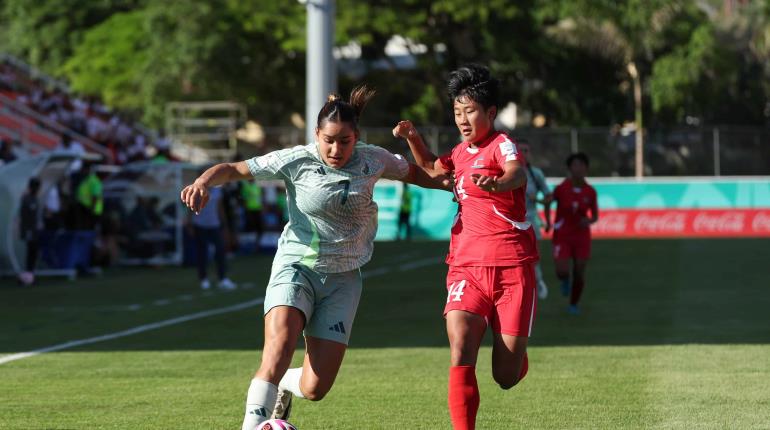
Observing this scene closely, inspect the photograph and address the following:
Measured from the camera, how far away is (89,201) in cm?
2519

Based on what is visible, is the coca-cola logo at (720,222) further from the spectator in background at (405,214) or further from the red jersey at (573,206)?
the red jersey at (573,206)

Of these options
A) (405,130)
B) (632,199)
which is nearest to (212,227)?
(405,130)

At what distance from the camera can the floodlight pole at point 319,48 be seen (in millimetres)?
25875

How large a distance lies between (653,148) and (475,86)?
34503mm

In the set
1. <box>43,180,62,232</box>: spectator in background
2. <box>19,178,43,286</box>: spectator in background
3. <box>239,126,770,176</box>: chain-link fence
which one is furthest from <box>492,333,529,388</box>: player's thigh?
<box>239,126,770,176</box>: chain-link fence

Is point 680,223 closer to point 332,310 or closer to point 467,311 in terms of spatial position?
point 467,311

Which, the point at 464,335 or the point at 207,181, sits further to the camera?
the point at 464,335

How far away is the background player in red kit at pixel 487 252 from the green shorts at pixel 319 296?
1.84 feet

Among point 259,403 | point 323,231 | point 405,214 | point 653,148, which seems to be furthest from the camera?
point 653,148

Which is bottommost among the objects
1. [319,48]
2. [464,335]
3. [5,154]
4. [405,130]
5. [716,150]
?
[464,335]

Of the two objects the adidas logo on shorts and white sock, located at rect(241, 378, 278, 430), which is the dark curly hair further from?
white sock, located at rect(241, 378, 278, 430)

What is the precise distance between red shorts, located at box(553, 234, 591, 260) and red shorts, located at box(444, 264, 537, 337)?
28.0 ft

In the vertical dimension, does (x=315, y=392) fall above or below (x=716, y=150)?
below

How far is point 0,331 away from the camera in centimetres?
1523
